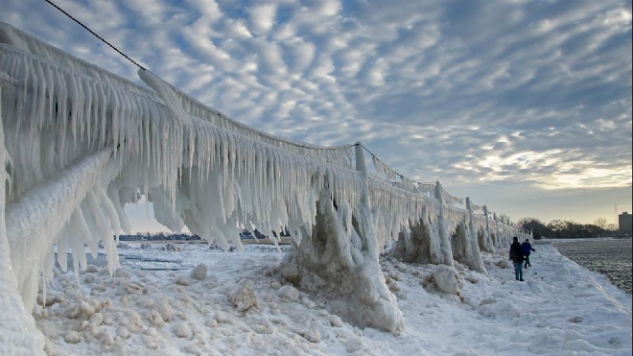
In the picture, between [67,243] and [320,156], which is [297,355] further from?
[320,156]

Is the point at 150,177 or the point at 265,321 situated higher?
the point at 150,177

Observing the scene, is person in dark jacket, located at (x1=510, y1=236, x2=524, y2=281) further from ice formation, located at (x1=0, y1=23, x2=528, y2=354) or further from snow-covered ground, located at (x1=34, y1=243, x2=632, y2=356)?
ice formation, located at (x1=0, y1=23, x2=528, y2=354)

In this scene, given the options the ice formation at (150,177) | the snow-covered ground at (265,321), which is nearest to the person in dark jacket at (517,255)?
the snow-covered ground at (265,321)

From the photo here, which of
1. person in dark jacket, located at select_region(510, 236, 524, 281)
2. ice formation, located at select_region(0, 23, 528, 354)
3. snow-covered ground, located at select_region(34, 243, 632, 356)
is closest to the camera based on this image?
ice formation, located at select_region(0, 23, 528, 354)

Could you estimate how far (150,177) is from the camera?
174 inches

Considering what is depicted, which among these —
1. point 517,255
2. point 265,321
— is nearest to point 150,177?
point 265,321

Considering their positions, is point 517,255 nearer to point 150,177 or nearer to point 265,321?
point 265,321

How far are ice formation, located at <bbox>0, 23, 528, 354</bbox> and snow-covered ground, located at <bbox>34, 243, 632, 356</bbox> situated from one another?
2.12 ft

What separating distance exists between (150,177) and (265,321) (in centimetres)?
277

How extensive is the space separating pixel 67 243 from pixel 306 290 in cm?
486

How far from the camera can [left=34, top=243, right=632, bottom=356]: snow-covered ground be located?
4492mm

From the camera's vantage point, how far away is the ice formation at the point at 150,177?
3.22m

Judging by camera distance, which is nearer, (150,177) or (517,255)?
(150,177)

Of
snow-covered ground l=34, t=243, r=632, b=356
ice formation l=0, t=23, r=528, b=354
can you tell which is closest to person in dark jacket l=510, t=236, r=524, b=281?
snow-covered ground l=34, t=243, r=632, b=356
